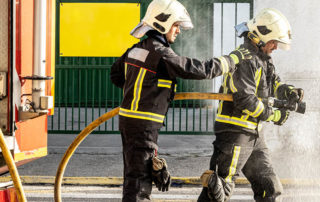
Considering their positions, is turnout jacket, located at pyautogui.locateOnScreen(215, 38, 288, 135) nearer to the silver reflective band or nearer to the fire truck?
the silver reflective band

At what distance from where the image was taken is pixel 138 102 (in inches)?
151

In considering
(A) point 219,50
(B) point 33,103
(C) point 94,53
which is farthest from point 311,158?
(B) point 33,103

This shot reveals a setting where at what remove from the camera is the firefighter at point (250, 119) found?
4.20 metres

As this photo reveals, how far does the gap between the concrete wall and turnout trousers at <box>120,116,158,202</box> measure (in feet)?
16.9

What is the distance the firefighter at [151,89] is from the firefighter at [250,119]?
35cm

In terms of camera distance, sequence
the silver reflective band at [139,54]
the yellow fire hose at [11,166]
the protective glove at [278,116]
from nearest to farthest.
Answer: the yellow fire hose at [11,166]
the silver reflective band at [139,54]
the protective glove at [278,116]

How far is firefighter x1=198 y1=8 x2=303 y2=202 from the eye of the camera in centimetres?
420

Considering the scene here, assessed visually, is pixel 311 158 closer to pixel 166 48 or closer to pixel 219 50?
pixel 219 50

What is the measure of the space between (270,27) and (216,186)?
52.0 inches

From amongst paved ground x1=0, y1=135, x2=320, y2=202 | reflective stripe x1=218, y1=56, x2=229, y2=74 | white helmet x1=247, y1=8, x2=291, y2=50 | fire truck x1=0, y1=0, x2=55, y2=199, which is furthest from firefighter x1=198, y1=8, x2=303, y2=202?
fire truck x1=0, y1=0, x2=55, y2=199

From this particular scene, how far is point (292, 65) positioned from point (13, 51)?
20.0 feet

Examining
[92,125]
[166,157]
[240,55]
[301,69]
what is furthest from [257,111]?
[301,69]

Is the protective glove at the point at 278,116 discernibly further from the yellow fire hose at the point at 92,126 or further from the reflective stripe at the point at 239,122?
the yellow fire hose at the point at 92,126

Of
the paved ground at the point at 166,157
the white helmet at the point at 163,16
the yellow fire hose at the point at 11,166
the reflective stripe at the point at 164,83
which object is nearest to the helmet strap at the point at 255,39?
the white helmet at the point at 163,16
